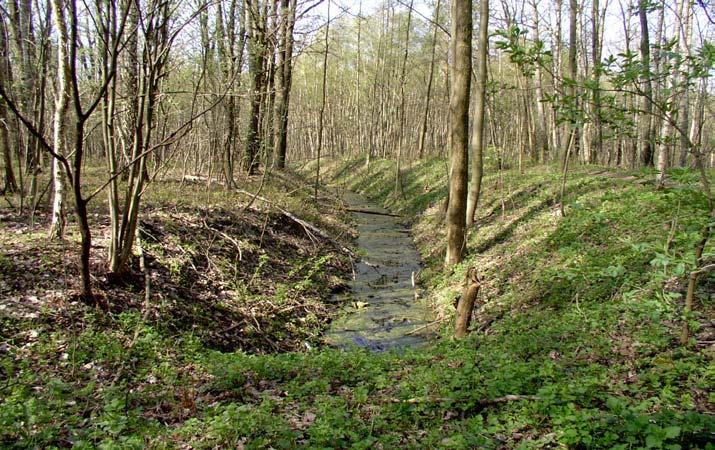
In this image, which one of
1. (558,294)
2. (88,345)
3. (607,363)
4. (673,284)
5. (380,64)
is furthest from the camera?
(380,64)

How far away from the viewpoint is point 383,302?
32.9 ft

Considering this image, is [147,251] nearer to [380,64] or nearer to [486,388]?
[486,388]

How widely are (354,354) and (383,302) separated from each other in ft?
13.7

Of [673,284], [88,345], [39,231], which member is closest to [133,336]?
[88,345]

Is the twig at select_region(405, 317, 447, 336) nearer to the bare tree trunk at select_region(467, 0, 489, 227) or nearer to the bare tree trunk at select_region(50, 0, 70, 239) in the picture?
the bare tree trunk at select_region(467, 0, 489, 227)

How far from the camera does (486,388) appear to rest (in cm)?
441

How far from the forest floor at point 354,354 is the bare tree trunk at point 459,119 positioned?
0.74 m

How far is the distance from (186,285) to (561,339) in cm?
585

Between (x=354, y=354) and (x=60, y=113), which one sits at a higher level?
(x=60, y=113)

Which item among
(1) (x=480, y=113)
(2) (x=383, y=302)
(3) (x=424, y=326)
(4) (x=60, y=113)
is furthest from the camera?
(1) (x=480, y=113)

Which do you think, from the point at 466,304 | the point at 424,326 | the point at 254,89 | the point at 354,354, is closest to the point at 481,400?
the point at 354,354

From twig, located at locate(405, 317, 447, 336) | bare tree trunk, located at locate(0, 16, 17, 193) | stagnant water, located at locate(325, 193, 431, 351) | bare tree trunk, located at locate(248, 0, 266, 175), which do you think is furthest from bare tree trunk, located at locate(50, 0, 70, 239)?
bare tree trunk, located at locate(248, 0, 266, 175)

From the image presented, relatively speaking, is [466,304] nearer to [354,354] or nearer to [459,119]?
[354,354]

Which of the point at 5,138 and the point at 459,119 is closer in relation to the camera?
the point at 5,138
